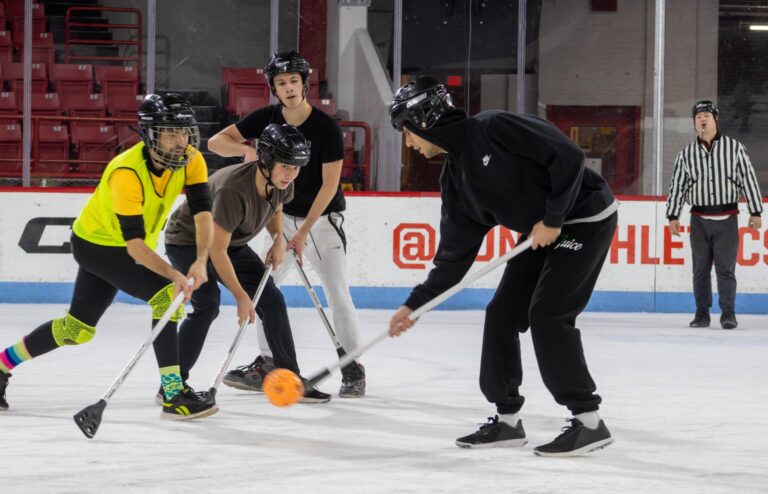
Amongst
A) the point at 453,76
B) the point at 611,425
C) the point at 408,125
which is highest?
the point at 453,76

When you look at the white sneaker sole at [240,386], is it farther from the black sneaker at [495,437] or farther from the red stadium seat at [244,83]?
the red stadium seat at [244,83]

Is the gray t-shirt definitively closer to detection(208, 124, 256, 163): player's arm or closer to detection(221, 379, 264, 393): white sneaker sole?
detection(208, 124, 256, 163): player's arm

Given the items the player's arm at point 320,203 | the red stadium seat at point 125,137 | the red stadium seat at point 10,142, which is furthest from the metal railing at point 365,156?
the player's arm at point 320,203

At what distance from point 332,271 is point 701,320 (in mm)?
3342

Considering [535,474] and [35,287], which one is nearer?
[535,474]

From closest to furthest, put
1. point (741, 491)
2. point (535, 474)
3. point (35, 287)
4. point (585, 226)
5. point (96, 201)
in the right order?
1. point (741, 491)
2. point (535, 474)
3. point (585, 226)
4. point (96, 201)
5. point (35, 287)

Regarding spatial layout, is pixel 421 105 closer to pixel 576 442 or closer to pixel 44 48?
pixel 576 442

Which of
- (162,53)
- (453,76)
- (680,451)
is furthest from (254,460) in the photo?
(453,76)

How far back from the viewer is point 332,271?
4422 mm

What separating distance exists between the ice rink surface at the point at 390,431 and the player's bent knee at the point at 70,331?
263 mm

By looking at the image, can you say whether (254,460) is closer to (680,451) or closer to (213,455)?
(213,455)

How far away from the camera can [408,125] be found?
305 centimetres

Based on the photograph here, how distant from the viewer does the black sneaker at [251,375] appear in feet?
14.3

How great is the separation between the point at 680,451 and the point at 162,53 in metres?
6.20
